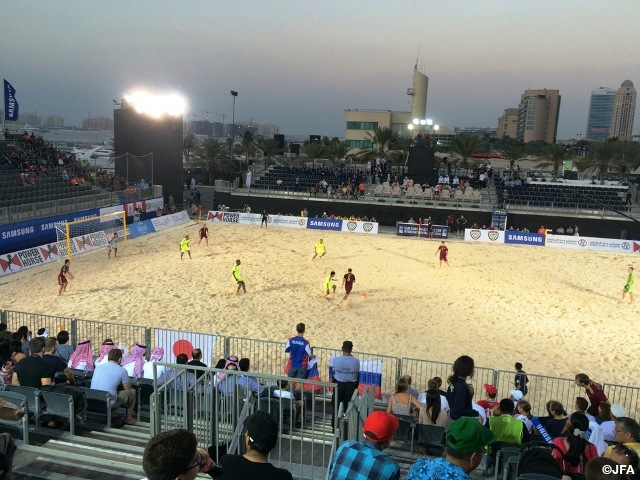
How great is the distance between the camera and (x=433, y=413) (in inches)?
257

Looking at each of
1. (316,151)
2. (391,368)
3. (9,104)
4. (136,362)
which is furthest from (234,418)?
(316,151)

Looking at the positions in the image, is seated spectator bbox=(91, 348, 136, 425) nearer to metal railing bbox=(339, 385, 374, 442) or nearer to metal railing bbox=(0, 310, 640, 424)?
metal railing bbox=(339, 385, 374, 442)

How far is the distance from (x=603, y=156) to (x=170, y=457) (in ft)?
156

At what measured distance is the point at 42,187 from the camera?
2775cm

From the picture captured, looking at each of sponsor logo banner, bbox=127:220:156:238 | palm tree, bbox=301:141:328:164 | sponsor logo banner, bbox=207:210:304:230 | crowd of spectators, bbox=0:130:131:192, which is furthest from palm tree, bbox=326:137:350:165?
sponsor logo banner, bbox=127:220:156:238

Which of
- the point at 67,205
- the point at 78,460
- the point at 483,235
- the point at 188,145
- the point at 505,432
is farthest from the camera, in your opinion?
the point at 188,145

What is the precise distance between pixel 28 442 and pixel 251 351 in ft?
24.2

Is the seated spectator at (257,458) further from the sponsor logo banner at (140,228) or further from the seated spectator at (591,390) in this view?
the sponsor logo banner at (140,228)

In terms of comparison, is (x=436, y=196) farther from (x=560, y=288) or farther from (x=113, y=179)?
(x=113, y=179)

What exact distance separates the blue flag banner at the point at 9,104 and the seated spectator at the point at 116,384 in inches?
1153

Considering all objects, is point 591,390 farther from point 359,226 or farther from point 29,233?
point 359,226

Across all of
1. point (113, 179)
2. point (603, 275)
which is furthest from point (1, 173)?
point (603, 275)

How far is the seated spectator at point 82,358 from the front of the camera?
372 inches

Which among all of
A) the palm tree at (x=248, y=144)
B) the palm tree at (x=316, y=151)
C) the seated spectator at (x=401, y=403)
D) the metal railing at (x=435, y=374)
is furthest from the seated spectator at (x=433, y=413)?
the palm tree at (x=248, y=144)
